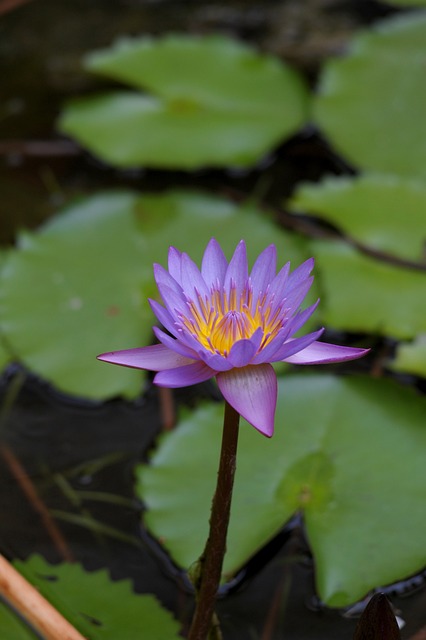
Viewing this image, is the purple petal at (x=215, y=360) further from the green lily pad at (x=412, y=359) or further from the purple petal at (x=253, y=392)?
the green lily pad at (x=412, y=359)

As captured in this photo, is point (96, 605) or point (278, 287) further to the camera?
point (96, 605)

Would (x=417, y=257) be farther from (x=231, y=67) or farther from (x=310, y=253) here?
(x=231, y=67)

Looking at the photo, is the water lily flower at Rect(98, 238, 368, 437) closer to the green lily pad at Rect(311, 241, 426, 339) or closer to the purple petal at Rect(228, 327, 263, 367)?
the purple petal at Rect(228, 327, 263, 367)

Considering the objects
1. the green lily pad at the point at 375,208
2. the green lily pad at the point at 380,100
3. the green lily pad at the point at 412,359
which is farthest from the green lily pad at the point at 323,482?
the green lily pad at the point at 380,100

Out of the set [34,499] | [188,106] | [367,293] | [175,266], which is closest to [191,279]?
[175,266]

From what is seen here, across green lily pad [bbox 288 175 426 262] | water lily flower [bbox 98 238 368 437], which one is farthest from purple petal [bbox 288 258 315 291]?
green lily pad [bbox 288 175 426 262]

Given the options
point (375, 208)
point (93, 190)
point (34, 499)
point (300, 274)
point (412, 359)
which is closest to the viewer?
point (300, 274)

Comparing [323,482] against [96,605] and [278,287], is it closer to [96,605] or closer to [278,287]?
[96,605]
